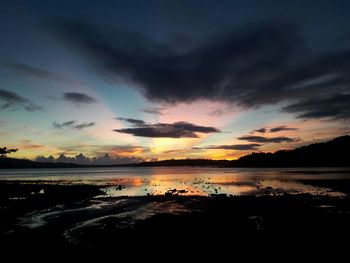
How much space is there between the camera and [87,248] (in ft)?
63.6

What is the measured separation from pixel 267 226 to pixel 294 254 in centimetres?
747

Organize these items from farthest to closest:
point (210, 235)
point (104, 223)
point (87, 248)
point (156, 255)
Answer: point (104, 223) < point (210, 235) < point (87, 248) < point (156, 255)

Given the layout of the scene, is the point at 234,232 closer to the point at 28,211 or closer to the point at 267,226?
the point at 267,226

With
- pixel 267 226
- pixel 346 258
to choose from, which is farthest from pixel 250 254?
pixel 267 226

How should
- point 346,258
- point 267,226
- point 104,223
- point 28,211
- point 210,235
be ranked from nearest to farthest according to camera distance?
point 346,258, point 210,235, point 267,226, point 104,223, point 28,211

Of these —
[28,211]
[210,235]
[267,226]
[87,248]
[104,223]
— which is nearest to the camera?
[87,248]

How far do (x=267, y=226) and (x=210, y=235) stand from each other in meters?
5.49

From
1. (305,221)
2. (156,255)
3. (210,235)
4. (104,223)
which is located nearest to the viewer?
(156,255)

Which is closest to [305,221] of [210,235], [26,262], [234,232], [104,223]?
[234,232]

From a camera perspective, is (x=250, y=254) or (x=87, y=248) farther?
(x=87, y=248)

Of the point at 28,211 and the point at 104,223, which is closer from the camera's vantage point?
the point at 104,223

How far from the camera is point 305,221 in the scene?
2653 centimetres

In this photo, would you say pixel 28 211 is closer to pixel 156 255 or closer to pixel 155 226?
pixel 155 226

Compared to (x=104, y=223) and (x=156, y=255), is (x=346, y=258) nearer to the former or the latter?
(x=156, y=255)
